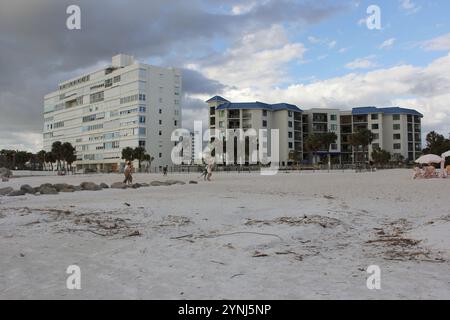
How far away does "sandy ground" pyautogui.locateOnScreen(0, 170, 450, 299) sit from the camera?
16.6 feet

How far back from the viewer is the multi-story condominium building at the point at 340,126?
3748 inches

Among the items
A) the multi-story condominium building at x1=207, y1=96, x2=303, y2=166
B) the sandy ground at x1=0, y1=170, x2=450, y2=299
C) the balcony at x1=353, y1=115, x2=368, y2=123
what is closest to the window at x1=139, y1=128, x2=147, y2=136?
the multi-story condominium building at x1=207, y1=96, x2=303, y2=166

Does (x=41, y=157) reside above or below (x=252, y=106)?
below

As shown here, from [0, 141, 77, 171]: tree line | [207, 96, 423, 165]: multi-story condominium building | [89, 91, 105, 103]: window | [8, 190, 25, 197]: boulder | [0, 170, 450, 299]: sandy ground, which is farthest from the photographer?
[89, 91, 105, 103]: window

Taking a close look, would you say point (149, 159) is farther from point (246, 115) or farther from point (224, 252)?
point (224, 252)

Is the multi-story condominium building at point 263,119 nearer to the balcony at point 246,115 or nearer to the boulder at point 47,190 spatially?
the balcony at point 246,115

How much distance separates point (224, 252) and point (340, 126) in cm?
10297

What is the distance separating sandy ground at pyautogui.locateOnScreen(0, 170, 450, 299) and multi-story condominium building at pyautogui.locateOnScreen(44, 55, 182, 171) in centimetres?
8312

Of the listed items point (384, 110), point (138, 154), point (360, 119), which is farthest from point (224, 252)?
point (384, 110)

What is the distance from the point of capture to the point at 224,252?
23.5 feet

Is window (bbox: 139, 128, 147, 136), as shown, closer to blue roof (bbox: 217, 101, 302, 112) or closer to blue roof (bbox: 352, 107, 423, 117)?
blue roof (bbox: 217, 101, 302, 112)

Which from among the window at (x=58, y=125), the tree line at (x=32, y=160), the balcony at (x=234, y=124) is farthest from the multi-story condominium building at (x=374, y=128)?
the window at (x=58, y=125)
